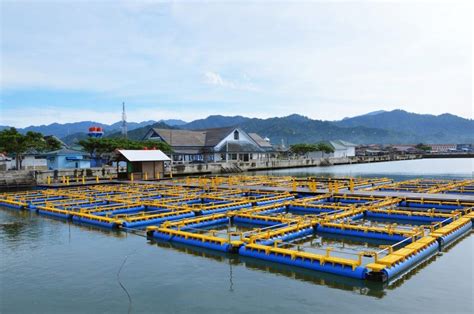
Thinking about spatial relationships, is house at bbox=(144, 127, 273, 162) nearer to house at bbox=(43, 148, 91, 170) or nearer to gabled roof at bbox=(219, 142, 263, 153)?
gabled roof at bbox=(219, 142, 263, 153)

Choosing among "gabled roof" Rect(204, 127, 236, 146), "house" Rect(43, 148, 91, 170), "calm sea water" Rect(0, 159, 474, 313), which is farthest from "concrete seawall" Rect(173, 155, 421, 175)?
"calm sea water" Rect(0, 159, 474, 313)

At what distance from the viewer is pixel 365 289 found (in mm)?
11578

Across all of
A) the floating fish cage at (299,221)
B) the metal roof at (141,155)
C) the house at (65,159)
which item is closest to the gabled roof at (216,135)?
the house at (65,159)

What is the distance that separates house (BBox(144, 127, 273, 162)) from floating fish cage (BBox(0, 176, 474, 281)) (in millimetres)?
38422

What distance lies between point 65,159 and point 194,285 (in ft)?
153

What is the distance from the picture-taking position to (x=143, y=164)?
4212cm

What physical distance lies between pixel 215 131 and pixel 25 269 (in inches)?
2705

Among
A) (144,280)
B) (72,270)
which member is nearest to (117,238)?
(72,270)

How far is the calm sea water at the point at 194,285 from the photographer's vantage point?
1072 cm

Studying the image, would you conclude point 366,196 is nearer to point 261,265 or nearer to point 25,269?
point 261,265

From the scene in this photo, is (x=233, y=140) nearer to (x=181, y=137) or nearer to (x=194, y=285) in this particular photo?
(x=181, y=137)

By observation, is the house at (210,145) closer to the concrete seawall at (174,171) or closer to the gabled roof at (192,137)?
the gabled roof at (192,137)

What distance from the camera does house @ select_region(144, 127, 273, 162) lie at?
72062mm

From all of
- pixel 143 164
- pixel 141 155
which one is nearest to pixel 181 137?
pixel 143 164
